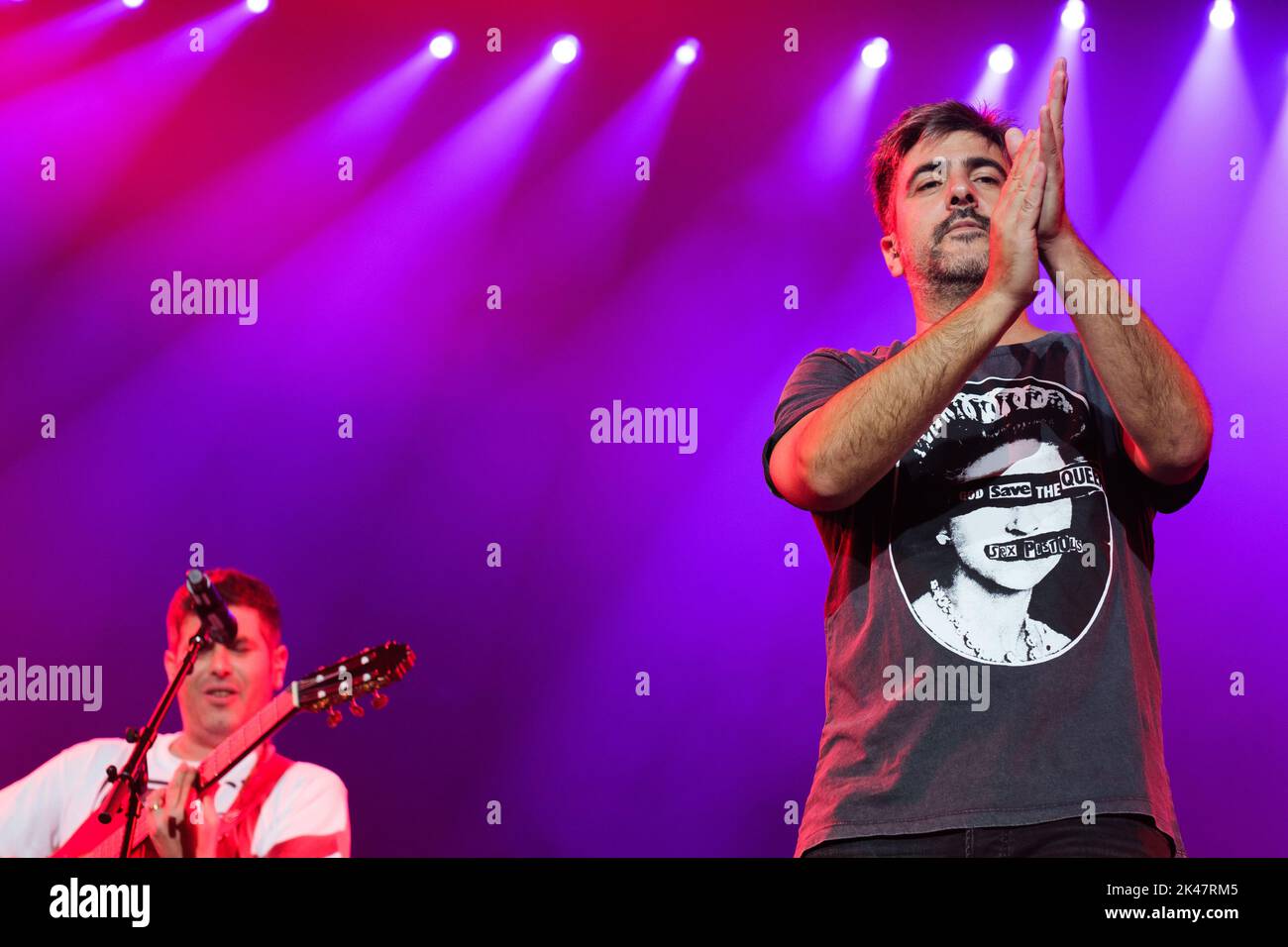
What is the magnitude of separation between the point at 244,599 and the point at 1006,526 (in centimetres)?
250

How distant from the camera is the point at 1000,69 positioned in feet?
13.3

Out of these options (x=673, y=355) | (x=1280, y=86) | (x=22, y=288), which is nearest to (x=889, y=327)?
(x=673, y=355)

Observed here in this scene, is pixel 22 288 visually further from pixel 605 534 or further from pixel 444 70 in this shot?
pixel 605 534

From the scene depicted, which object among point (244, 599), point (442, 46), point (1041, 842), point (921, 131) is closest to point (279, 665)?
point (244, 599)

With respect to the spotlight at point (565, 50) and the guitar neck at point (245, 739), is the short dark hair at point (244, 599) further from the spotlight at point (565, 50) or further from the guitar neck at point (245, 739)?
the spotlight at point (565, 50)

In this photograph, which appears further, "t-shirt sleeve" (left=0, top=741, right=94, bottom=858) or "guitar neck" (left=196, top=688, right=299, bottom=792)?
"t-shirt sleeve" (left=0, top=741, right=94, bottom=858)

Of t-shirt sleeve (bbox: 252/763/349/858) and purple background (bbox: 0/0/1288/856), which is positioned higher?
purple background (bbox: 0/0/1288/856)

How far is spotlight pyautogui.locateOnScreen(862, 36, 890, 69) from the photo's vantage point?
4.07 meters

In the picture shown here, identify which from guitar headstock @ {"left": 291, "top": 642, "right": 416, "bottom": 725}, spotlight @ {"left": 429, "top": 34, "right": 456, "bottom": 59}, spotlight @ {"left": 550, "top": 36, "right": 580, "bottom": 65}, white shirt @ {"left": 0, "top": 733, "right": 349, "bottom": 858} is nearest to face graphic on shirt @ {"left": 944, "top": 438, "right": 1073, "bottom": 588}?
guitar headstock @ {"left": 291, "top": 642, "right": 416, "bottom": 725}

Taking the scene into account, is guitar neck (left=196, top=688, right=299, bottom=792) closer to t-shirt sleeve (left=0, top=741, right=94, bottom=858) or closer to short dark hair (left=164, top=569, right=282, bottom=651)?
short dark hair (left=164, top=569, right=282, bottom=651)

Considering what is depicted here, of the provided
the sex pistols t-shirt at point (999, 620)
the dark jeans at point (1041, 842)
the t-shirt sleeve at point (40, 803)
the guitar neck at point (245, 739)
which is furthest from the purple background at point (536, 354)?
the dark jeans at point (1041, 842)

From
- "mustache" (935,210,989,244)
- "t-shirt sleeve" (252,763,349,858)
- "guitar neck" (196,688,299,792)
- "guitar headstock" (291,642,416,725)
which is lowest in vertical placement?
"t-shirt sleeve" (252,763,349,858)

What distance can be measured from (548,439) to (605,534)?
1.16 ft

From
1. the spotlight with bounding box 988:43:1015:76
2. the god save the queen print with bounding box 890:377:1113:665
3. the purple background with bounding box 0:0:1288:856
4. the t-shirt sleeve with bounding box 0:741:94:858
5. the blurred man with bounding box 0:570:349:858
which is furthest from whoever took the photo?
the spotlight with bounding box 988:43:1015:76
